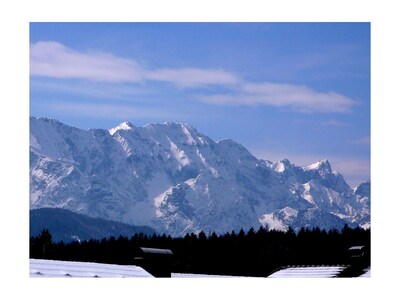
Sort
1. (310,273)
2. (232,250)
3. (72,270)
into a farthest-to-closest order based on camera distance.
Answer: (232,250)
(310,273)
(72,270)

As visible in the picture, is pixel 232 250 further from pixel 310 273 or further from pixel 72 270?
pixel 72 270

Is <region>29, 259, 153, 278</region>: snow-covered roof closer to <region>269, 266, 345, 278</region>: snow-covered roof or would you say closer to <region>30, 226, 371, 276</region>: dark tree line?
<region>269, 266, 345, 278</region>: snow-covered roof

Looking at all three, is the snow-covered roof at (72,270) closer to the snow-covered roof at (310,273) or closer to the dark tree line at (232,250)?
the snow-covered roof at (310,273)

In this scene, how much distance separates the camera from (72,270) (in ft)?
47.8

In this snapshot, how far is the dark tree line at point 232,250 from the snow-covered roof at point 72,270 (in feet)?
172

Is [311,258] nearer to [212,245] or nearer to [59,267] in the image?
[212,245]

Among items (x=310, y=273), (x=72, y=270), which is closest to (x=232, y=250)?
(x=310, y=273)

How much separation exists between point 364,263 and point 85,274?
11.6m

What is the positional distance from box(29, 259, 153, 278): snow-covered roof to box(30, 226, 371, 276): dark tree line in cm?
5235

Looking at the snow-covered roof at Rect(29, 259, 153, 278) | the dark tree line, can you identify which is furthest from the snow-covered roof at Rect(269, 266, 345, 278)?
the dark tree line

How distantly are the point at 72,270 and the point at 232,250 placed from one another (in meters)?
67.9

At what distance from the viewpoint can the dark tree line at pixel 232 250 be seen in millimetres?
71744
